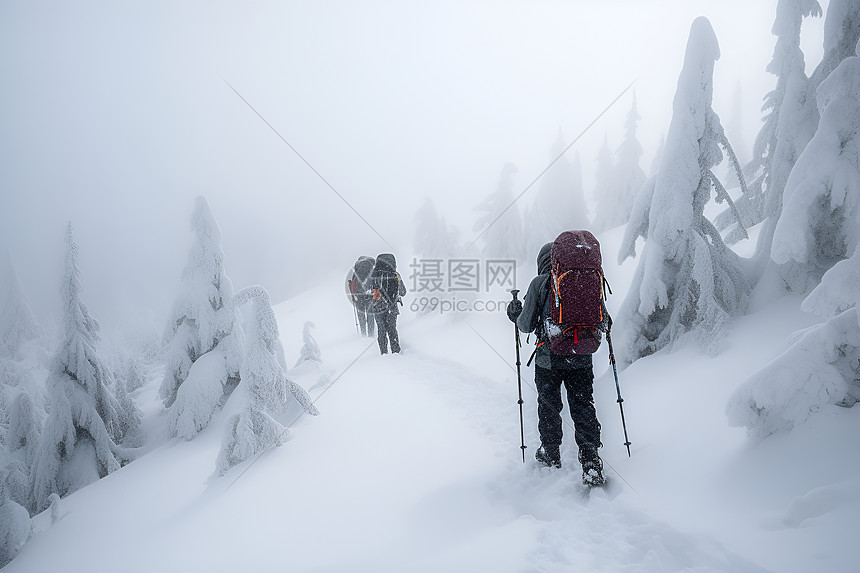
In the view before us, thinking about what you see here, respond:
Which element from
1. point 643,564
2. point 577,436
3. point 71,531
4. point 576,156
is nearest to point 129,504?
point 71,531

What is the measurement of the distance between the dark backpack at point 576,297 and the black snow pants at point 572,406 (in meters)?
0.44

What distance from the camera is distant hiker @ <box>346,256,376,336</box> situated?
55.3ft

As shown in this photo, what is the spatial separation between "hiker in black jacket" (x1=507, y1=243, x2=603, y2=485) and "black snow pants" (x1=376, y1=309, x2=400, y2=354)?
7840 millimetres

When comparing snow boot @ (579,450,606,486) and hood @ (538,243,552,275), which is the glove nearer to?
hood @ (538,243,552,275)

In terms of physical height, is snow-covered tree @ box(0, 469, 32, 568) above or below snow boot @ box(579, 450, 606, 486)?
below

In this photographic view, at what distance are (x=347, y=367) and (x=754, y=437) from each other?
10414mm

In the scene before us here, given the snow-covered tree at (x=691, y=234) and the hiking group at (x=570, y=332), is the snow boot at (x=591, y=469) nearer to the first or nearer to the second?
the hiking group at (x=570, y=332)

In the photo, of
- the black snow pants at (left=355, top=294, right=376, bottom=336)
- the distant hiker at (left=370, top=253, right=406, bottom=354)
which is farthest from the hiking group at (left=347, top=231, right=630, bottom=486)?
the black snow pants at (left=355, top=294, right=376, bottom=336)

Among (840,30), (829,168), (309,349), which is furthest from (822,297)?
(309,349)

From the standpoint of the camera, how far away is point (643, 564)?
11.6ft

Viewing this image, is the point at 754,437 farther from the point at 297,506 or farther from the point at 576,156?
the point at 576,156

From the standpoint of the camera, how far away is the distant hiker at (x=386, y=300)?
1291 cm

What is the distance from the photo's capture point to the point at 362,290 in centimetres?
1730

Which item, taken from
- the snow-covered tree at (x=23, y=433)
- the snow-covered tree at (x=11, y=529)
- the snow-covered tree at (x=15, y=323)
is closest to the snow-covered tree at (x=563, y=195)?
the snow-covered tree at (x=11, y=529)
